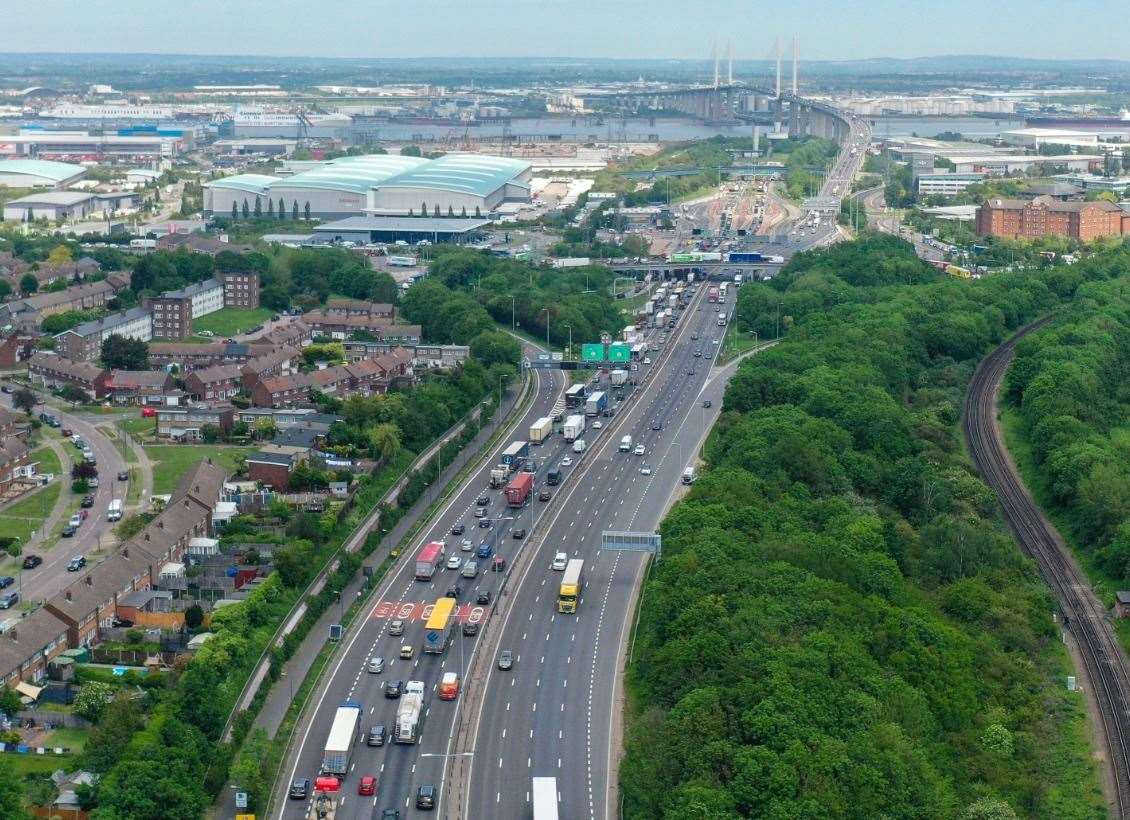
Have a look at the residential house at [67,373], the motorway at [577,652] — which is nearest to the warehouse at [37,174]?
the residential house at [67,373]

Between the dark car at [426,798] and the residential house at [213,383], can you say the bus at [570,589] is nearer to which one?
the dark car at [426,798]

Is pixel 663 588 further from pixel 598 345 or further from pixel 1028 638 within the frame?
pixel 598 345

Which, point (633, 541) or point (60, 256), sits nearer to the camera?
point (633, 541)

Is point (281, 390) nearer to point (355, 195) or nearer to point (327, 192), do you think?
point (355, 195)

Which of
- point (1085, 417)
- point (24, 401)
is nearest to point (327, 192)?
point (24, 401)

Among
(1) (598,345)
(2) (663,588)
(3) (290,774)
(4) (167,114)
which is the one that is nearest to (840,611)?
(2) (663,588)

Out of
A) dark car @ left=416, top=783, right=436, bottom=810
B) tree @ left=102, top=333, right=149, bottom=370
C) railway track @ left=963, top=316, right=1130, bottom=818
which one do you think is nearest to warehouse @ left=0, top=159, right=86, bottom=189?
tree @ left=102, top=333, right=149, bottom=370
